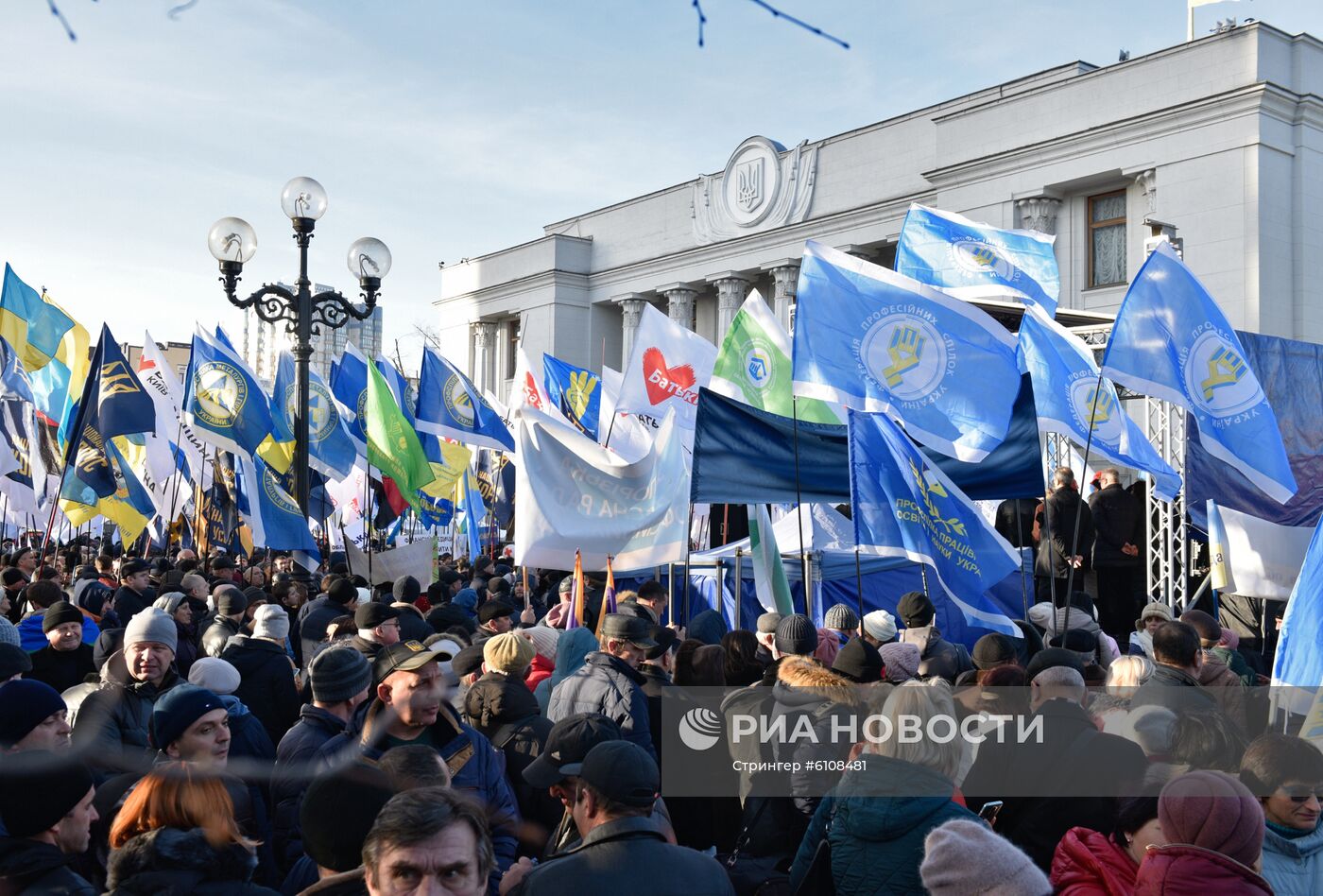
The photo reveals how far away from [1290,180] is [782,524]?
839 inches

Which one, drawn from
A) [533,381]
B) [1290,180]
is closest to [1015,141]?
[1290,180]

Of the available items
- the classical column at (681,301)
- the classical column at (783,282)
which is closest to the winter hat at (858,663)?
the classical column at (783,282)

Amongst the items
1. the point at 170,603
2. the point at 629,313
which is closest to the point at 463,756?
the point at 170,603

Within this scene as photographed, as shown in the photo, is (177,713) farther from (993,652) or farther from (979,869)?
(993,652)

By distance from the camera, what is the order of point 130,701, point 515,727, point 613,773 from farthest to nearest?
point 130,701 → point 515,727 → point 613,773

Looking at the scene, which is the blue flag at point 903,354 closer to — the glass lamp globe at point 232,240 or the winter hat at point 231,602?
the winter hat at point 231,602

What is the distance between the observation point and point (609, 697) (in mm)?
5219

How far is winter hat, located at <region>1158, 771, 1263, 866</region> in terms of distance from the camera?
10.2 ft

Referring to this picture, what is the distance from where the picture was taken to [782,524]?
12594 mm

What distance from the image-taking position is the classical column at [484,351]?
5178 cm

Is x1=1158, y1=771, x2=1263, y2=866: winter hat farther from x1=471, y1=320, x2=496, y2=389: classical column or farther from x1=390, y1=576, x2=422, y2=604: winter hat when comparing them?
x1=471, y1=320, x2=496, y2=389: classical column

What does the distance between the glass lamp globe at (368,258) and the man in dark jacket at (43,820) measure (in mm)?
11437

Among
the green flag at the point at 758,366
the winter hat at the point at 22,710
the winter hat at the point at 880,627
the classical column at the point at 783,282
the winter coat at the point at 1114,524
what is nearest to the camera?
the winter hat at the point at 22,710

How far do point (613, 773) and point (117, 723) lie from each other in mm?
2837
